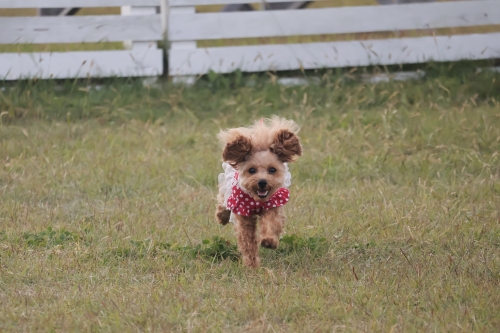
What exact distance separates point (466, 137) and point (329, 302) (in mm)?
4306

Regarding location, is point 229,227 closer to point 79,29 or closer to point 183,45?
point 183,45

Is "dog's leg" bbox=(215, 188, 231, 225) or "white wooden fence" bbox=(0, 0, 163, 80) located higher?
"white wooden fence" bbox=(0, 0, 163, 80)

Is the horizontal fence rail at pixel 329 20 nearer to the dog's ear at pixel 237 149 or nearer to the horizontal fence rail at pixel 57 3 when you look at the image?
the horizontal fence rail at pixel 57 3

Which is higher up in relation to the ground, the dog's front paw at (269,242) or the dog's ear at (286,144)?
the dog's ear at (286,144)

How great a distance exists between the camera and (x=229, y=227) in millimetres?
5617

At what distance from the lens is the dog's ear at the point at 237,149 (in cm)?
468

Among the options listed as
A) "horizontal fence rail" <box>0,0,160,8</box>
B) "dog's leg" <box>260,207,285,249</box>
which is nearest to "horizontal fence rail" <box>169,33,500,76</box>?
"horizontal fence rail" <box>0,0,160,8</box>

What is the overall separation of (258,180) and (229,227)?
1.14 m

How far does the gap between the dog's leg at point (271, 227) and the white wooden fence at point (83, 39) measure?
4.93 meters

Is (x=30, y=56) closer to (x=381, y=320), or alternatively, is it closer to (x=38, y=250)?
(x=38, y=250)

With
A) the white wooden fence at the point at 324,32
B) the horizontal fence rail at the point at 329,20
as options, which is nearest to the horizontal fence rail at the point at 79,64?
the white wooden fence at the point at 324,32

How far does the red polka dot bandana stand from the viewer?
4719 millimetres

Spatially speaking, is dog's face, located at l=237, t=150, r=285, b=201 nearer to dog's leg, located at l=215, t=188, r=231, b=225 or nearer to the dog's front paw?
the dog's front paw

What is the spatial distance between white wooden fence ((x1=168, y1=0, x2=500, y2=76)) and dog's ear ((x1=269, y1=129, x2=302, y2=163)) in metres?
4.74
